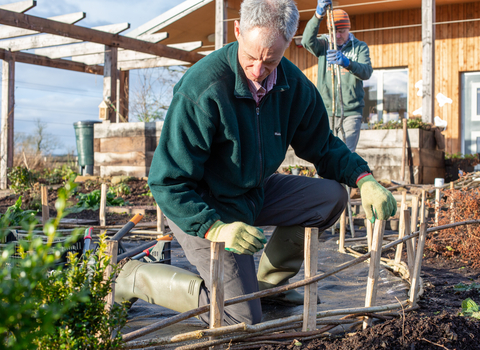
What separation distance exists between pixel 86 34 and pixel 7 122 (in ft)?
7.77

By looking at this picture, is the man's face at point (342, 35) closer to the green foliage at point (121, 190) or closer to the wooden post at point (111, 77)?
the green foliage at point (121, 190)

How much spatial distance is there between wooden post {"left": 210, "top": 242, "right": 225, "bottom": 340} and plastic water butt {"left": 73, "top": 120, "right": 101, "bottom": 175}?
322 inches

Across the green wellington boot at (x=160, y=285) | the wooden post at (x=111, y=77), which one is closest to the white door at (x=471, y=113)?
the wooden post at (x=111, y=77)

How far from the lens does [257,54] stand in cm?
183

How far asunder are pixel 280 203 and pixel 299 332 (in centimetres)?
72

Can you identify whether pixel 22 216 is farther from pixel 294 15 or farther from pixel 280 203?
pixel 294 15

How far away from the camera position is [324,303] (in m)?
2.41

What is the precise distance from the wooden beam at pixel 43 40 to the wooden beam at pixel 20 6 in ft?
4.26

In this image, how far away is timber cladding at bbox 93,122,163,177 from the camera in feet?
25.9

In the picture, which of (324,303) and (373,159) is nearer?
(324,303)

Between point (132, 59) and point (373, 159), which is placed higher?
point (132, 59)

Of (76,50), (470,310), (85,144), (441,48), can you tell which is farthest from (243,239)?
(441,48)

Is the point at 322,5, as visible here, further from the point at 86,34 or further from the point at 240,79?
the point at 86,34

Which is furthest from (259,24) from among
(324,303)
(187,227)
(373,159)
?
(373,159)
